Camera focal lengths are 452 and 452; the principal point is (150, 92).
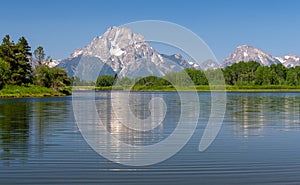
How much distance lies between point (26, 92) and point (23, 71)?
673 centimetres

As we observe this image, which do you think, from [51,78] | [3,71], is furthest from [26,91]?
[51,78]

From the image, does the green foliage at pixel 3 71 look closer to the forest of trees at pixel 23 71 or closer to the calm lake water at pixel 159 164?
the forest of trees at pixel 23 71

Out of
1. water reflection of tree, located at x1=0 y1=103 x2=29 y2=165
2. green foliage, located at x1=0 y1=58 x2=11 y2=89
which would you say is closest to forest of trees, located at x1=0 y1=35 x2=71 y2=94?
green foliage, located at x1=0 y1=58 x2=11 y2=89

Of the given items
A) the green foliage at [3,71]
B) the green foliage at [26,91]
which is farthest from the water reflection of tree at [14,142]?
the green foliage at [26,91]

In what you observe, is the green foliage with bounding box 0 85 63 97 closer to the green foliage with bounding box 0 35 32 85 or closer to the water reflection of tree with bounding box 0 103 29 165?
the green foliage with bounding box 0 35 32 85

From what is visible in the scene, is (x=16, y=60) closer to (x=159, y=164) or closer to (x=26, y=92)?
(x=26, y=92)

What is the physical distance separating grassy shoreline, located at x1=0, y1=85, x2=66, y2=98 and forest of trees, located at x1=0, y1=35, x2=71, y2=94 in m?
2.07

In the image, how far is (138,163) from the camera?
680 inches

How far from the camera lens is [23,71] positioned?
113125 millimetres

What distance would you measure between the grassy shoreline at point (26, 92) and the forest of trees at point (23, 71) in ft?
6.78

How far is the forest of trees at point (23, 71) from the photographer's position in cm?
10842

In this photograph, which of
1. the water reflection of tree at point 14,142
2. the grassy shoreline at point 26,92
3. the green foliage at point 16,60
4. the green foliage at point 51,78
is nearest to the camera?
the water reflection of tree at point 14,142

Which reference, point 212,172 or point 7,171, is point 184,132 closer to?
point 212,172

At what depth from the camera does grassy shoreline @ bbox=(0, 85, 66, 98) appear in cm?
10169
